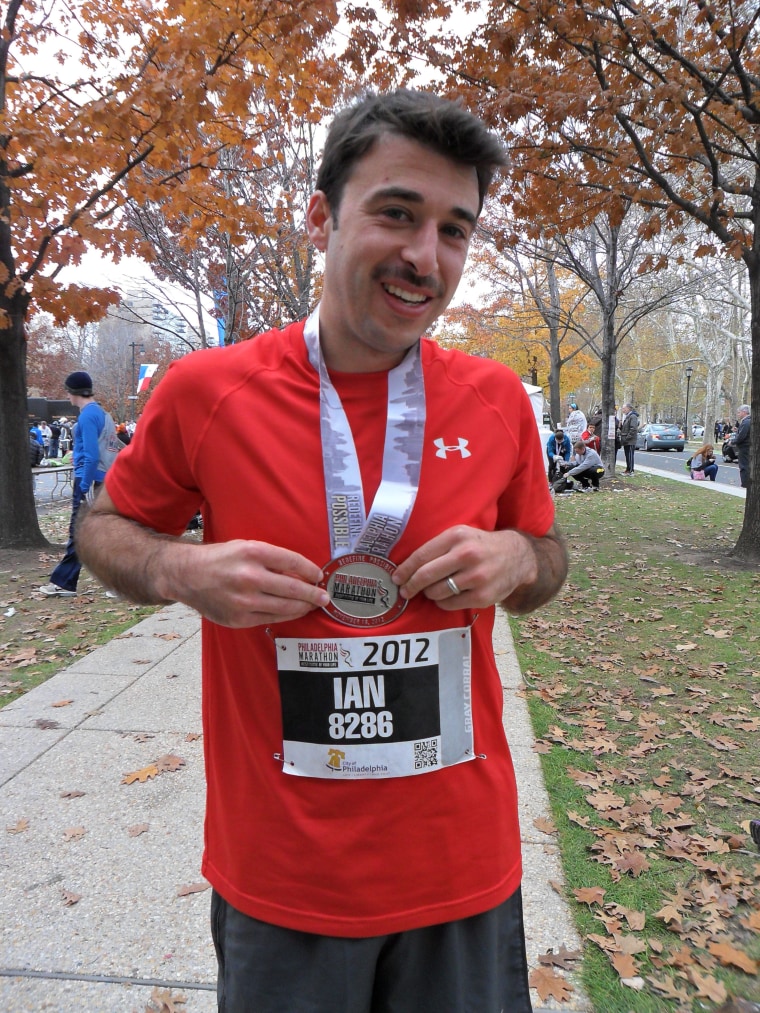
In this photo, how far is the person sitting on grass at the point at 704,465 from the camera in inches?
829

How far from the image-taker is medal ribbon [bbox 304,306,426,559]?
1.25 meters

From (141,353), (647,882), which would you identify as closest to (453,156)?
(647,882)

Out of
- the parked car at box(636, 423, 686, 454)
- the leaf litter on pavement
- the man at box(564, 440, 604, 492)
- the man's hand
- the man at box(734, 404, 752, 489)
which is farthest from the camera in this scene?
the parked car at box(636, 423, 686, 454)

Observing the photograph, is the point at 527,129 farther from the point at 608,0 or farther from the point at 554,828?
the point at 554,828

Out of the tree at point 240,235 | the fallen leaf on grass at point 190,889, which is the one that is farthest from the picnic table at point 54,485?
the fallen leaf on grass at point 190,889

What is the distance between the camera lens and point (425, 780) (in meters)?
1.26

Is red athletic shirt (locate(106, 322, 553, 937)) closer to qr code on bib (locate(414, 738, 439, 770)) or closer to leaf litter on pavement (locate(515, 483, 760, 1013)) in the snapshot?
qr code on bib (locate(414, 738, 439, 770))

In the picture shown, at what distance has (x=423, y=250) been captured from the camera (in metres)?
1.33

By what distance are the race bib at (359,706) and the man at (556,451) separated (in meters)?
17.9

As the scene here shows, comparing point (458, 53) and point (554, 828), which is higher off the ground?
point (458, 53)

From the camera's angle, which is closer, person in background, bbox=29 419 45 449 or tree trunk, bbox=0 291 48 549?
tree trunk, bbox=0 291 48 549

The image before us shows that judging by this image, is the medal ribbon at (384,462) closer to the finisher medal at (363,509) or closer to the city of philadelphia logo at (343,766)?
the finisher medal at (363,509)

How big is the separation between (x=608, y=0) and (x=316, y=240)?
281 inches

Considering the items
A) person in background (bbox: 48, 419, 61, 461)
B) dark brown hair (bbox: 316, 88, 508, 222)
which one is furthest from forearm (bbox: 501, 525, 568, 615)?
person in background (bbox: 48, 419, 61, 461)
